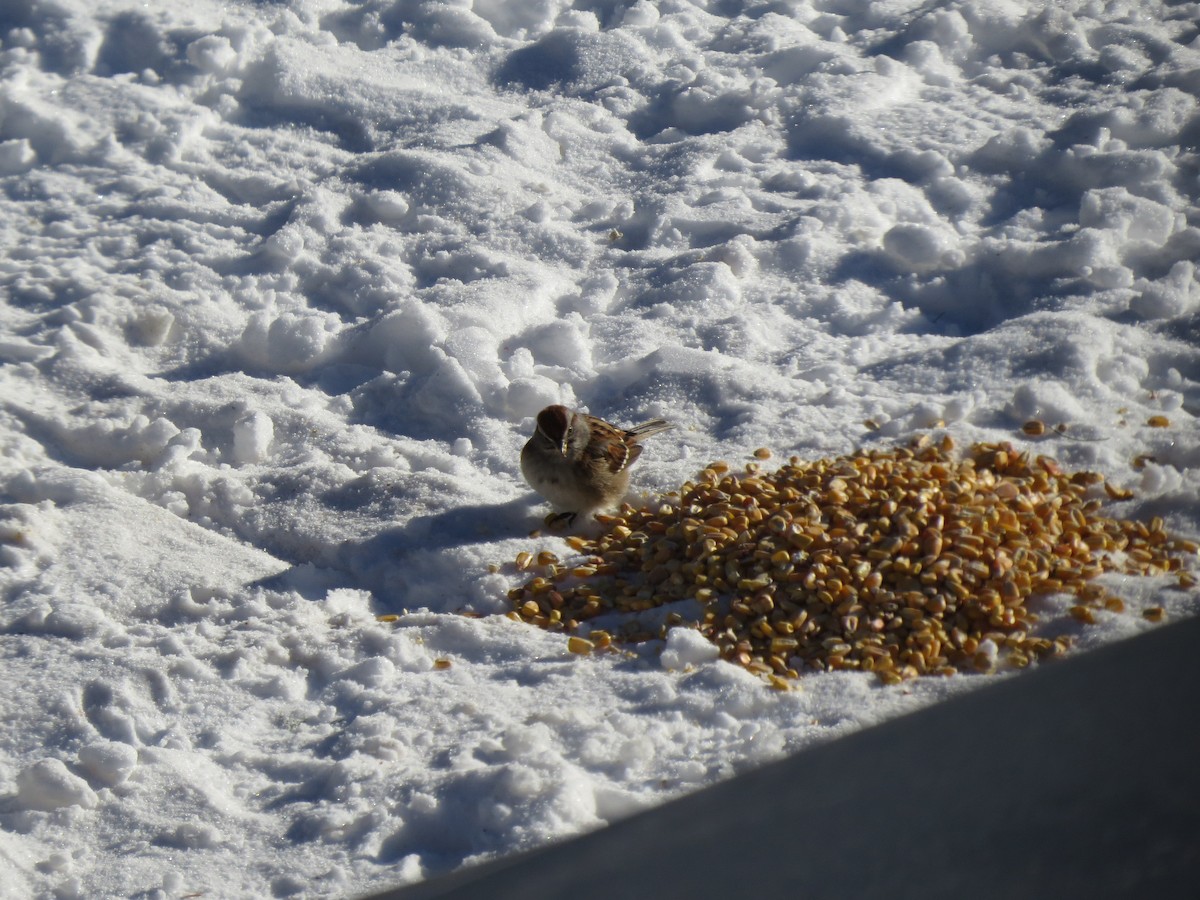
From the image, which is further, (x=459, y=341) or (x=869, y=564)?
(x=459, y=341)

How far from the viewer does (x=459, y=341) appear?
538cm

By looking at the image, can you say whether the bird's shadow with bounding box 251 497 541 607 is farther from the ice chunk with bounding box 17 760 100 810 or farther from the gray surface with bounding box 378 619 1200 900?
the gray surface with bounding box 378 619 1200 900

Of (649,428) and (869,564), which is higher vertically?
(869,564)

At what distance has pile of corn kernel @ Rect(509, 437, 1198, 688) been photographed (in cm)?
386

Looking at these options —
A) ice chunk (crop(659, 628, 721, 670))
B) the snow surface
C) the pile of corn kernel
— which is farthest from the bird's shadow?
ice chunk (crop(659, 628, 721, 670))

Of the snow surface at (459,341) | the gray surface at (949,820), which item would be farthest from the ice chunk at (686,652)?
the gray surface at (949,820)

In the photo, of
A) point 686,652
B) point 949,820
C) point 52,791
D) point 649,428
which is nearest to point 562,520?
point 649,428

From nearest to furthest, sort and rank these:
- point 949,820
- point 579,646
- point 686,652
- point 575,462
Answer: point 949,820, point 686,652, point 579,646, point 575,462

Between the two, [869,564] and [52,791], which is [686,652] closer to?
[869,564]

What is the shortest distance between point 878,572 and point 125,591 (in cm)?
251

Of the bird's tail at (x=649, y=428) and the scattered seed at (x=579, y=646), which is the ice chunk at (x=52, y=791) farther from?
the bird's tail at (x=649, y=428)

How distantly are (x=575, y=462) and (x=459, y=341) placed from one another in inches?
46.3

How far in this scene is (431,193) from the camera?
20.5ft

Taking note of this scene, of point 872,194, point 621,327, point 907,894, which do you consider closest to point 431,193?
point 621,327
